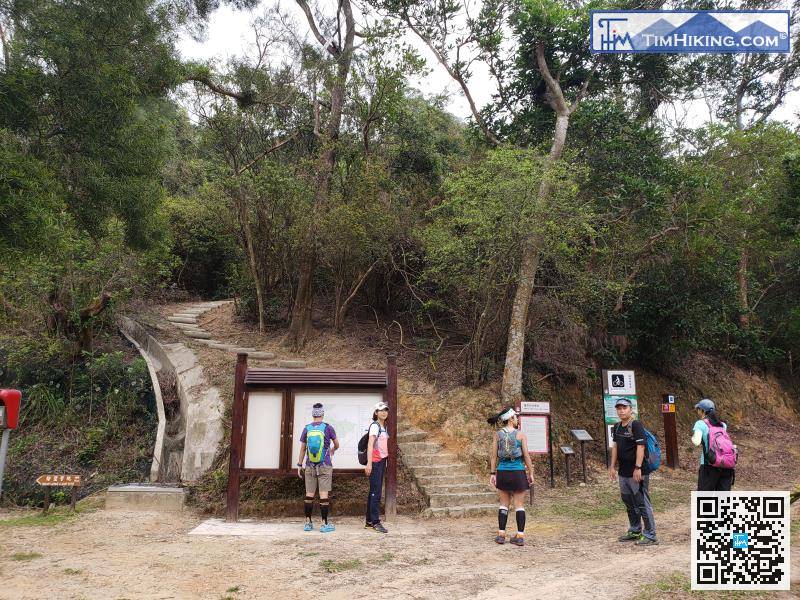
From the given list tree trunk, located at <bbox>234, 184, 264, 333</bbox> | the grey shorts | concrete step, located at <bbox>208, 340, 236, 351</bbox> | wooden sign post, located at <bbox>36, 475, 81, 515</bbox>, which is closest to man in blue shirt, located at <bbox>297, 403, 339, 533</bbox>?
the grey shorts

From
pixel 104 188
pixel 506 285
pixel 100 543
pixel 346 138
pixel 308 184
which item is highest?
pixel 346 138

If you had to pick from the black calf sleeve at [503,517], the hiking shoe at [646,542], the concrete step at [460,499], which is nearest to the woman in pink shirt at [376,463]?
the concrete step at [460,499]

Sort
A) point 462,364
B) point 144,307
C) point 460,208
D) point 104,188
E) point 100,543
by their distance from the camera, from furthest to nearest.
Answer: point 144,307
point 462,364
point 460,208
point 104,188
point 100,543

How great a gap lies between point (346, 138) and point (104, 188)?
7204 mm

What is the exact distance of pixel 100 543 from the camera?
250 inches

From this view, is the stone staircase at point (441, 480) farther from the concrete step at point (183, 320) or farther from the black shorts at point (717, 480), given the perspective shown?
the concrete step at point (183, 320)

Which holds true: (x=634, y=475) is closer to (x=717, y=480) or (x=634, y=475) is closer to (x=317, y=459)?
(x=717, y=480)

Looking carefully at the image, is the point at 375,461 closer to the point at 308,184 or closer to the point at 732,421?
the point at 308,184

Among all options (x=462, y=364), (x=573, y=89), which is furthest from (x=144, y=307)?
(x=573, y=89)

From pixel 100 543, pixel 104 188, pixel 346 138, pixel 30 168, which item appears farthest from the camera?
pixel 346 138

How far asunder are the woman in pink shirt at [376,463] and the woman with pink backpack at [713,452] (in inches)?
139

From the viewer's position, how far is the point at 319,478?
23.6 feet

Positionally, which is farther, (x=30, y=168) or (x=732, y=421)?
(x=732, y=421)

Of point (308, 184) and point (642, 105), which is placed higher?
point (642, 105)
